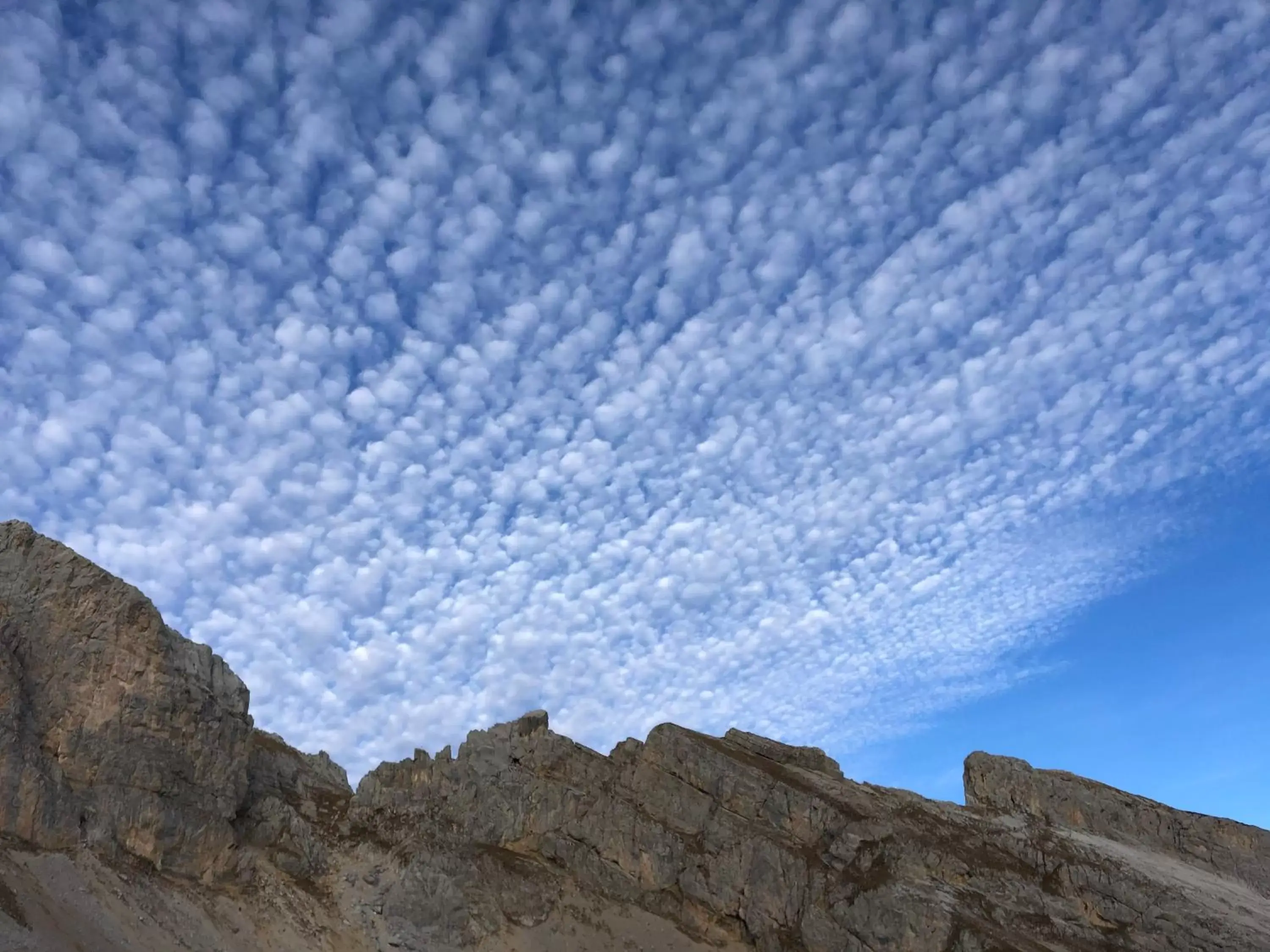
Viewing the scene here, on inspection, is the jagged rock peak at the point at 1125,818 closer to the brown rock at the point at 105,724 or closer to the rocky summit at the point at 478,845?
the rocky summit at the point at 478,845

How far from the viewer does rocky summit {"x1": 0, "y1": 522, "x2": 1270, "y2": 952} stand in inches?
2130

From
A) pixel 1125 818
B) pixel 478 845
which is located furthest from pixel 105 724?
pixel 1125 818

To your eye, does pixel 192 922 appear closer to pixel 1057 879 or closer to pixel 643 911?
pixel 643 911

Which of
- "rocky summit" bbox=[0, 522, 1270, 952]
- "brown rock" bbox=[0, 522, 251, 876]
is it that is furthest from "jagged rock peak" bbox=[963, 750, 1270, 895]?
"brown rock" bbox=[0, 522, 251, 876]

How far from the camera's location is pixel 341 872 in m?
64.8

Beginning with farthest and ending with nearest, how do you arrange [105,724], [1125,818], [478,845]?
[1125,818] → [478,845] → [105,724]

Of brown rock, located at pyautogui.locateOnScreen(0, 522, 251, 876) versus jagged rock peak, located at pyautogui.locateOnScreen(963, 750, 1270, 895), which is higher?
jagged rock peak, located at pyautogui.locateOnScreen(963, 750, 1270, 895)

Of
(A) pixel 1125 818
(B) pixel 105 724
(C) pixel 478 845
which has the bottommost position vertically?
(B) pixel 105 724

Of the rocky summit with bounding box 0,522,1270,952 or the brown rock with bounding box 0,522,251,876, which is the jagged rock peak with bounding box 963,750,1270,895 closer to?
the rocky summit with bounding box 0,522,1270,952

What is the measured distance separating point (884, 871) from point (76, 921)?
2126 inches

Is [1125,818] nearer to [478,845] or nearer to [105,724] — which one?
[478,845]

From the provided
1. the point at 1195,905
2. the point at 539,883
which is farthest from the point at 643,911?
the point at 1195,905

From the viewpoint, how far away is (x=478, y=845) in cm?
7075

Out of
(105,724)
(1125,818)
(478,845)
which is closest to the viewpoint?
(105,724)
